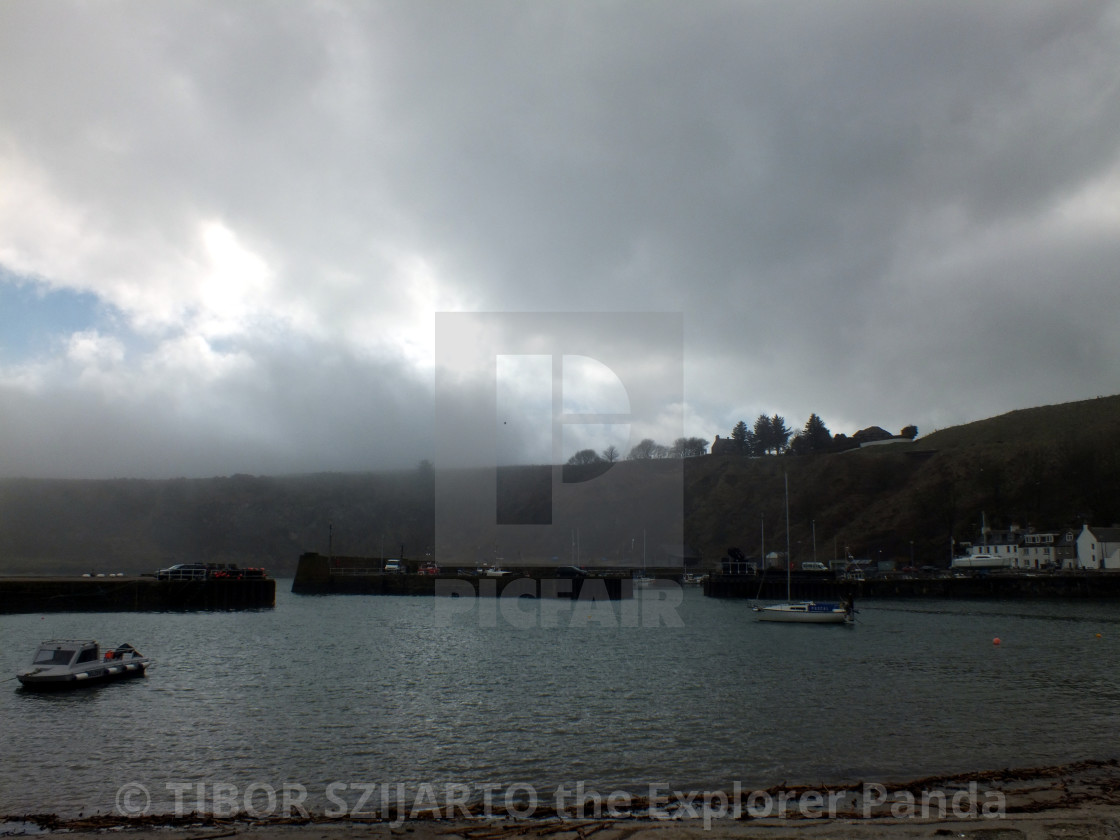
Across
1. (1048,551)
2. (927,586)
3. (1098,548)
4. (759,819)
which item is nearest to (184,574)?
(759,819)

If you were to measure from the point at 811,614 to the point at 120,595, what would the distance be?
66856 mm

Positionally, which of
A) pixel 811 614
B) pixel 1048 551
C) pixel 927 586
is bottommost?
pixel 927 586

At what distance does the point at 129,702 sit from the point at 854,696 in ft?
91.3

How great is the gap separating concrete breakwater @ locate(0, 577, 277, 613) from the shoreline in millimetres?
66926

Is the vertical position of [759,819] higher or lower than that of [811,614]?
higher

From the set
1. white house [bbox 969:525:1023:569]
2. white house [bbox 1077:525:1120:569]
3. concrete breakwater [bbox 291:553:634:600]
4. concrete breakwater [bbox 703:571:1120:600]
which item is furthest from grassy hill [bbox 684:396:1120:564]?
concrete breakwater [bbox 291:553:634:600]

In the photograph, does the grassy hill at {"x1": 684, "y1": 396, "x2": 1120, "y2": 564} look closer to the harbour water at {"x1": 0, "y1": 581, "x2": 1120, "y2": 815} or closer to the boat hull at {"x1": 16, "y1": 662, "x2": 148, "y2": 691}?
the harbour water at {"x1": 0, "y1": 581, "x2": 1120, "y2": 815}

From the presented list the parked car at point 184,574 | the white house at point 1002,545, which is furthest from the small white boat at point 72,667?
the white house at point 1002,545

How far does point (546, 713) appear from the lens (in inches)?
989

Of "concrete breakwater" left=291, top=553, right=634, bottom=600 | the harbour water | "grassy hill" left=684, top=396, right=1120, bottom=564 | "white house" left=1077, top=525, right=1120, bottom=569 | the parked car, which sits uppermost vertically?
"grassy hill" left=684, top=396, right=1120, bottom=564

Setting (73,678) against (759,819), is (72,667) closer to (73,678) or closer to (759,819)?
(73,678)

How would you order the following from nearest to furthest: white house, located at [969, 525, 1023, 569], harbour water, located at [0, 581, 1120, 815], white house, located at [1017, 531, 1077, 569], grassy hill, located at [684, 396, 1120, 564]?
1. harbour water, located at [0, 581, 1120, 815]
2. white house, located at [1017, 531, 1077, 569]
3. white house, located at [969, 525, 1023, 569]
4. grassy hill, located at [684, 396, 1120, 564]

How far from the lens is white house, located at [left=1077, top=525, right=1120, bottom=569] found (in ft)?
332

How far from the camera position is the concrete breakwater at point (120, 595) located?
236 ft
